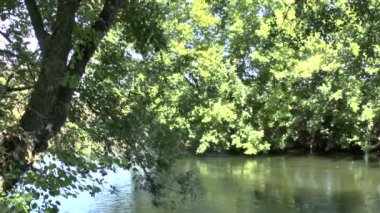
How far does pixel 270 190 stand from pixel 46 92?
15.9 metres

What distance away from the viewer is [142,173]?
812 cm

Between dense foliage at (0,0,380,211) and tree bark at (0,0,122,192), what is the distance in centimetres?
10

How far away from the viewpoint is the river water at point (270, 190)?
15.9 metres

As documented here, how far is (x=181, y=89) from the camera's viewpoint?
1255cm

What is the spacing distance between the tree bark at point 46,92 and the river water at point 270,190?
612 cm

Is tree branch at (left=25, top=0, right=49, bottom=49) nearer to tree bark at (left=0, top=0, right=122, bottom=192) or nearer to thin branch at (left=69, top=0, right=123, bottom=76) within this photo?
tree bark at (left=0, top=0, right=122, bottom=192)

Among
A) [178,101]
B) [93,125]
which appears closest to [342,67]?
[178,101]

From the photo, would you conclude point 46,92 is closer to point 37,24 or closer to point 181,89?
point 37,24

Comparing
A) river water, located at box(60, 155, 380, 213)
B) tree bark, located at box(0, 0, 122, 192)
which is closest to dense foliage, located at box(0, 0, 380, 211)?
tree bark, located at box(0, 0, 122, 192)

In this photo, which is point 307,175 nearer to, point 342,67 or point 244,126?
point 342,67

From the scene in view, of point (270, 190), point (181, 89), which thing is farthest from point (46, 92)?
point (270, 190)

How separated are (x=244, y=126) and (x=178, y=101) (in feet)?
68.1

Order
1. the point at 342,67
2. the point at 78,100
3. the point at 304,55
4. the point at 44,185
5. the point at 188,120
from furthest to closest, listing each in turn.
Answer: the point at 304,55 < the point at 342,67 < the point at 188,120 < the point at 78,100 < the point at 44,185

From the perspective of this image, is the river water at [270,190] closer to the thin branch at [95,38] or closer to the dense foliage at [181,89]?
the dense foliage at [181,89]
